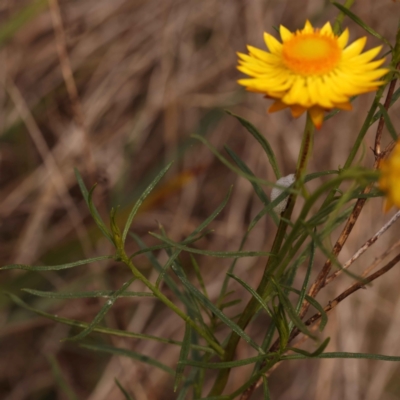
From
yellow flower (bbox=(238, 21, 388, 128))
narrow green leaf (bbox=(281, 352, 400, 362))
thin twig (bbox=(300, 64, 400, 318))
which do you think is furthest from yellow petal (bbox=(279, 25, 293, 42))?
narrow green leaf (bbox=(281, 352, 400, 362))

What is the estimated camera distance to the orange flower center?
Result: 0.89 m

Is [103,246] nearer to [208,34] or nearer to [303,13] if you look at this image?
[208,34]

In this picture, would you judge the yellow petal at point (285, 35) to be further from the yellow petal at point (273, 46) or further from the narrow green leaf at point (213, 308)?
the narrow green leaf at point (213, 308)

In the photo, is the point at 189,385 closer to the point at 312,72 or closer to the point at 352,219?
the point at 352,219

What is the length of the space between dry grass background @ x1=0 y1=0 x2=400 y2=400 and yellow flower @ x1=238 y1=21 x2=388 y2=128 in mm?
1449

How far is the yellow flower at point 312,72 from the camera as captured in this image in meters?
0.79

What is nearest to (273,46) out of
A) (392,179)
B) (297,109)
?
(297,109)

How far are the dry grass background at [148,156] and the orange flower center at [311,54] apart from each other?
57.8 inches

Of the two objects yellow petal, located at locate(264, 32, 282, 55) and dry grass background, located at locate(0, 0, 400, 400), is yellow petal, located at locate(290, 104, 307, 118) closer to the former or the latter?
yellow petal, located at locate(264, 32, 282, 55)

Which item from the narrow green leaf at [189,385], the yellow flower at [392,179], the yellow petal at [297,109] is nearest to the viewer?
the yellow flower at [392,179]

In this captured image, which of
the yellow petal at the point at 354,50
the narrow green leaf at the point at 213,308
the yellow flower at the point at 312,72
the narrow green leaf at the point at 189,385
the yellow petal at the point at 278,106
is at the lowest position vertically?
the narrow green leaf at the point at 189,385

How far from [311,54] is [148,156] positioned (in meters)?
2.18

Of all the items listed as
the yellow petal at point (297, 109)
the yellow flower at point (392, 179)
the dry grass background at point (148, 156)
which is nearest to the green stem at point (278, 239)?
the yellow petal at point (297, 109)

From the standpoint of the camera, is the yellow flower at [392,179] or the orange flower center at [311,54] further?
the orange flower center at [311,54]
